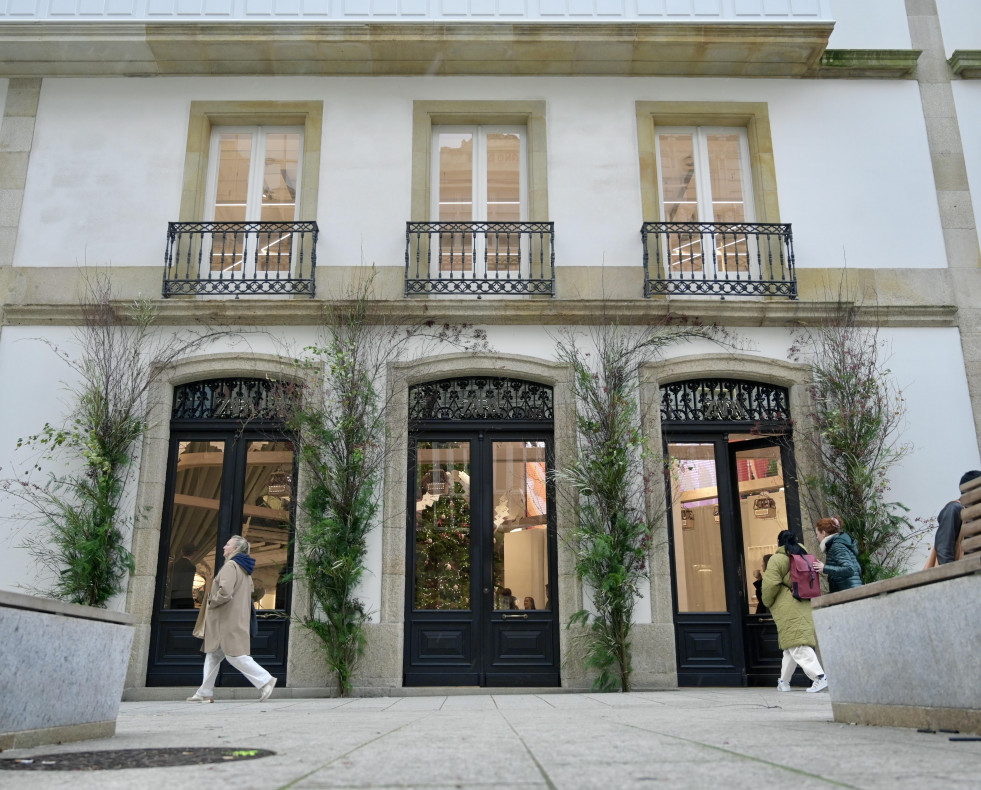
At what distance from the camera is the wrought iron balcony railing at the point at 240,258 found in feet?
31.9

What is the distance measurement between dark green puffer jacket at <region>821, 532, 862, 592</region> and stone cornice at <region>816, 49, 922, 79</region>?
5.70m

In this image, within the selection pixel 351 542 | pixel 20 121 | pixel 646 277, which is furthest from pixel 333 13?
pixel 351 542

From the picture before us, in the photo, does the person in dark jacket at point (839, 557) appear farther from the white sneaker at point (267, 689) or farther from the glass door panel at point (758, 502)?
the white sneaker at point (267, 689)

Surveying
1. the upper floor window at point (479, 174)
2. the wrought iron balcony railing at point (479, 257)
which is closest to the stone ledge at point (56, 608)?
the wrought iron balcony railing at point (479, 257)

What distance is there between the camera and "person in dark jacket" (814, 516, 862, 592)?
7.59 metres

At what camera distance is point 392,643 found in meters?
8.66

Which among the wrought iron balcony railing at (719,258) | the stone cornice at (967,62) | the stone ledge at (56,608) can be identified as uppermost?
the stone cornice at (967,62)

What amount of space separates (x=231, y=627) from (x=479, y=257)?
457 centimetres

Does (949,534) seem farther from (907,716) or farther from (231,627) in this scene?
(231,627)

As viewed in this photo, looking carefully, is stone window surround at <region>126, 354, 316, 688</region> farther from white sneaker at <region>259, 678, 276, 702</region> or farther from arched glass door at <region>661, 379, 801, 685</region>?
arched glass door at <region>661, 379, 801, 685</region>

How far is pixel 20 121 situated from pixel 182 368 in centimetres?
362

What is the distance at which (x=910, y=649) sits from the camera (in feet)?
12.4

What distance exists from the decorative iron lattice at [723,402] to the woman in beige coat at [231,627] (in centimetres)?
453

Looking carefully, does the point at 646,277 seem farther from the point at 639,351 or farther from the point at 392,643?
the point at 392,643
